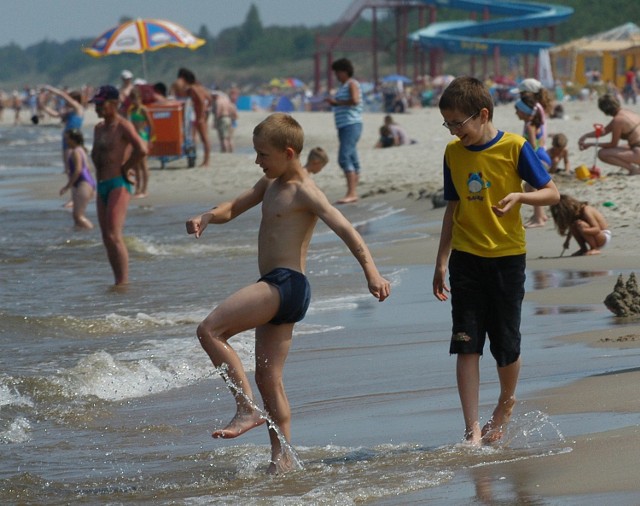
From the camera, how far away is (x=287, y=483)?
4.44 m

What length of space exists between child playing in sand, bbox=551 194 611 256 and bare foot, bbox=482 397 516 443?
4.92 meters

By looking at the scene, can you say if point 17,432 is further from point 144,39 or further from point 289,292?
point 144,39

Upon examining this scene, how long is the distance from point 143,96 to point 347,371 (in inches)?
662

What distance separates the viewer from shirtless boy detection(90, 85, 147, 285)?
374 inches

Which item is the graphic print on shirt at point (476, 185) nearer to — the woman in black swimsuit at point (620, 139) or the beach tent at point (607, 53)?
the woman in black swimsuit at point (620, 139)

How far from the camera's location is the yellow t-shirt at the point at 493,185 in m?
4.63

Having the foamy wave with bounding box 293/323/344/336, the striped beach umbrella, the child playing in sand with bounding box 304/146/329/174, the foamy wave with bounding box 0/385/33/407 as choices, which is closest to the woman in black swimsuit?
the child playing in sand with bounding box 304/146/329/174

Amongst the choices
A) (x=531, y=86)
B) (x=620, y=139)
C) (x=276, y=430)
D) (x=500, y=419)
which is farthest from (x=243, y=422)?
(x=620, y=139)

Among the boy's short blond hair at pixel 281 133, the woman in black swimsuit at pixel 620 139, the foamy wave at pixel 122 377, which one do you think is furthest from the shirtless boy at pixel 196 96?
the boy's short blond hair at pixel 281 133

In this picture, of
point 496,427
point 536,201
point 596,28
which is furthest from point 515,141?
point 596,28

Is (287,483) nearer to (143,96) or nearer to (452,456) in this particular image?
(452,456)

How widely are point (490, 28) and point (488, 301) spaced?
5956 centimetres

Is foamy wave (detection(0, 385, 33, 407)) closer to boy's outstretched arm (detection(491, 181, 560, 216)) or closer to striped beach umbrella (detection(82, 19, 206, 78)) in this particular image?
boy's outstretched arm (detection(491, 181, 560, 216))

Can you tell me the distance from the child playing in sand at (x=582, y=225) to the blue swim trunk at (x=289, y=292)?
5.18 metres
